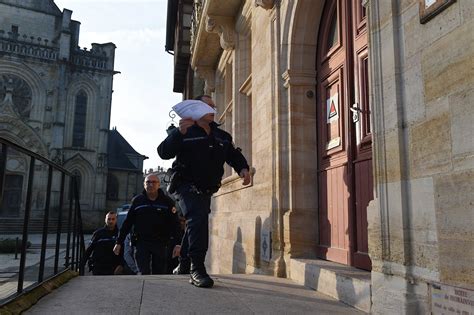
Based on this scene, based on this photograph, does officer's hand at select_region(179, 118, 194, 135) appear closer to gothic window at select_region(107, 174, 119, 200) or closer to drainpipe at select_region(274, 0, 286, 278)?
drainpipe at select_region(274, 0, 286, 278)

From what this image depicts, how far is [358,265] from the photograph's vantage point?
364cm

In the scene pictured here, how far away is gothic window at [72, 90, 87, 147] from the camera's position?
4110cm

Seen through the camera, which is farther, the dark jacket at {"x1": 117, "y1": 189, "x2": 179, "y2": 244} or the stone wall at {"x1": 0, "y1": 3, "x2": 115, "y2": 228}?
the stone wall at {"x1": 0, "y1": 3, "x2": 115, "y2": 228}

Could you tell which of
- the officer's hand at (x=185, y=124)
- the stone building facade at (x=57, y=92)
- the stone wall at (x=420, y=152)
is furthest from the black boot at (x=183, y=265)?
the stone building facade at (x=57, y=92)

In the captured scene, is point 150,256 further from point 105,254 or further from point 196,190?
point 196,190

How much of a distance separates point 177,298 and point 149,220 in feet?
7.11

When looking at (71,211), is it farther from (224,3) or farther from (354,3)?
(224,3)

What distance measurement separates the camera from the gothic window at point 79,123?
4110cm

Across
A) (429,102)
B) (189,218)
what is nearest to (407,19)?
(429,102)

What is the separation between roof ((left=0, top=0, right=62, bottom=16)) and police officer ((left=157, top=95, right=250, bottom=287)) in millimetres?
44686

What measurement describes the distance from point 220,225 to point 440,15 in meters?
6.78

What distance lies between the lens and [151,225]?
17.1 feet

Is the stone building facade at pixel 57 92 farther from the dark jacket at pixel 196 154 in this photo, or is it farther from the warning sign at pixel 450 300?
the warning sign at pixel 450 300

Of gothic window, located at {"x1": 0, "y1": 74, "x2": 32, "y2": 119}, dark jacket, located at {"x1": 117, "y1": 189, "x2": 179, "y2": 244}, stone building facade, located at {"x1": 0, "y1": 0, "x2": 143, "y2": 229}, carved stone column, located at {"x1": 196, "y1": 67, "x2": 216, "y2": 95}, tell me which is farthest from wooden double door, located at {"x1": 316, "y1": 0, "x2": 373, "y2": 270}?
gothic window, located at {"x1": 0, "y1": 74, "x2": 32, "y2": 119}
